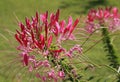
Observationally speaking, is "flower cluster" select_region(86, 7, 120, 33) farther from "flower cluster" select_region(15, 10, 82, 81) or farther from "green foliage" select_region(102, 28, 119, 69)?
"flower cluster" select_region(15, 10, 82, 81)

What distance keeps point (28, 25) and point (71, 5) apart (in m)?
6.65

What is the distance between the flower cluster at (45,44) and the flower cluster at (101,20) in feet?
2.59

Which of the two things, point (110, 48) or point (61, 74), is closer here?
point (61, 74)

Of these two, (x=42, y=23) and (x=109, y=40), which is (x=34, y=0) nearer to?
(x=109, y=40)

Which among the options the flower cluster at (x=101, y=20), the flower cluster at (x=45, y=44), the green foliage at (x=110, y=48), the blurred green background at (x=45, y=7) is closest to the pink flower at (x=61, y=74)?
the flower cluster at (x=45, y=44)

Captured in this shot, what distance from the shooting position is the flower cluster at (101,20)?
2.35 m

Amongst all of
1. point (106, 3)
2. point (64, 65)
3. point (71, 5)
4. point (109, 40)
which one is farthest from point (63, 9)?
point (64, 65)

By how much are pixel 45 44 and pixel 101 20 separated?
42.0 inches

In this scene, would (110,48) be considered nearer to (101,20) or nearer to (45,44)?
(101,20)

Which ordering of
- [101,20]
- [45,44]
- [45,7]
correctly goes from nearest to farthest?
[45,44] < [101,20] < [45,7]

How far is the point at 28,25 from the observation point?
148 cm

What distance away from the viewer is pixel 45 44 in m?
1.49

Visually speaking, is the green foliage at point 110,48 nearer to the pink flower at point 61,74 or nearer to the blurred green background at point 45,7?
the pink flower at point 61,74

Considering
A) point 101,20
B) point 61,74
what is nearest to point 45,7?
point 101,20
